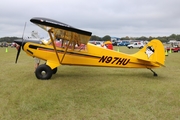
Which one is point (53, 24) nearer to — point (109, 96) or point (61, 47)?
point (61, 47)

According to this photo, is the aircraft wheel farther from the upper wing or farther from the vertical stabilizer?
the vertical stabilizer

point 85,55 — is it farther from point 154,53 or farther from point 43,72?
point 154,53

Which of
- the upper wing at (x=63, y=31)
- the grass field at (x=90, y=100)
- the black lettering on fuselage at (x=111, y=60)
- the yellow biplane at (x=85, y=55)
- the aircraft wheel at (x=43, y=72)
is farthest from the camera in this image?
the black lettering on fuselage at (x=111, y=60)

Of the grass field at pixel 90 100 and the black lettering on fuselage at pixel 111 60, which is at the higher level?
the black lettering on fuselage at pixel 111 60

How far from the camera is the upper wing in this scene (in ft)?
19.4

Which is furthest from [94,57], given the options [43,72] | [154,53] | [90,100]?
[90,100]

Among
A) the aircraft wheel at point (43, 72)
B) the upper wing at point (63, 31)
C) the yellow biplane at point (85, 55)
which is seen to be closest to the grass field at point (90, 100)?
the aircraft wheel at point (43, 72)

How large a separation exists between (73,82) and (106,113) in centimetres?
319

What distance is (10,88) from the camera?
6.34 meters

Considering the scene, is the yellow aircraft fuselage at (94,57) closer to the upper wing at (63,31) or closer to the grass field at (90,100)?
the upper wing at (63,31)

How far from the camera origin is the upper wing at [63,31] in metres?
5.91

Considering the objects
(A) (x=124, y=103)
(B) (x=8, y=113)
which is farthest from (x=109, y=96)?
(B) (x=8, y=113)

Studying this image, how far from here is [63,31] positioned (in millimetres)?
6965

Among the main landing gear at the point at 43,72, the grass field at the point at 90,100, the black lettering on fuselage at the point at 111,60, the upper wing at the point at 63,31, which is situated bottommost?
the grass field at the point at 90,100
